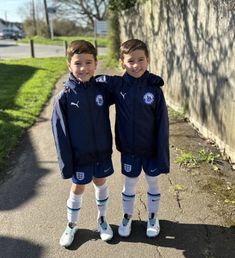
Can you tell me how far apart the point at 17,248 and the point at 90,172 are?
0.86m

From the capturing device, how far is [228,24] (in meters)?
5.30

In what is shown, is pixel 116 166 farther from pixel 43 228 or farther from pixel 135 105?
pixel 135 105

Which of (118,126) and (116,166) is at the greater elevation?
(118,126)

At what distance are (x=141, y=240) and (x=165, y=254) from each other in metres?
0.28

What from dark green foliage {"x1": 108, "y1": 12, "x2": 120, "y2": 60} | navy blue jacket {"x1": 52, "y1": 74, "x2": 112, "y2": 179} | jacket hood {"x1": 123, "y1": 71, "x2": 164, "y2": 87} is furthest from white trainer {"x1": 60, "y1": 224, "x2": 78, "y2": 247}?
dark green foliage {"x1": 108, "y1": 12, "x2": 120, "y2": 60}

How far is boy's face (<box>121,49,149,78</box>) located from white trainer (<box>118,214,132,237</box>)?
4.05 feet

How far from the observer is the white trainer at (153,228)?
3654mm

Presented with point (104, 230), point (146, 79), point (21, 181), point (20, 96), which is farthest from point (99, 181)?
point (20, 96)

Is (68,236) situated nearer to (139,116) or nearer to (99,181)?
(99,181)

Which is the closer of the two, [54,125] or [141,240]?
[54,125]

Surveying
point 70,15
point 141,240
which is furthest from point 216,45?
point 70,15

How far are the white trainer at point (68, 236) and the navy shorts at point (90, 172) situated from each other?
445mm

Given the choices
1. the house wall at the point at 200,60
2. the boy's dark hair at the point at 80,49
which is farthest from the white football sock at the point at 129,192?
the house wall at the point at 200,60

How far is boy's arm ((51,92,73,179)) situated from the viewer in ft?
10.7
